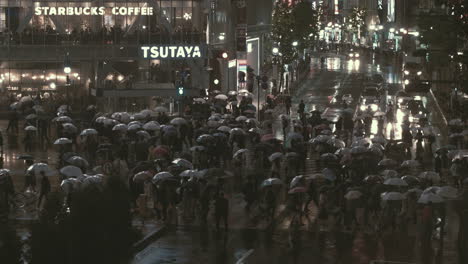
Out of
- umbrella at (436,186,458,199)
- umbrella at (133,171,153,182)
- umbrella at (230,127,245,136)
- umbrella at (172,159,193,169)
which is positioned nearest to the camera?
umbrella at (436,186,458,199)

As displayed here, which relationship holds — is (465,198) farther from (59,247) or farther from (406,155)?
(59,247)

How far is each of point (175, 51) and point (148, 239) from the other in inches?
1721

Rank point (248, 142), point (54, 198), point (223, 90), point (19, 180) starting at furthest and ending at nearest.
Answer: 1. point (223, 90)
2. point (248, 142)
3. point (19, 180)
4. point (54, 198)

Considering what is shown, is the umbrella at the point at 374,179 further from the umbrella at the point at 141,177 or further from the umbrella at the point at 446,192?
the umbrella at the point at 141,177

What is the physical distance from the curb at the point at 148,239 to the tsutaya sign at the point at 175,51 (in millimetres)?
41841

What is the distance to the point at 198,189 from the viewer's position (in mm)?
31266

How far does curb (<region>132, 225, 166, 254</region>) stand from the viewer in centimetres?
2727

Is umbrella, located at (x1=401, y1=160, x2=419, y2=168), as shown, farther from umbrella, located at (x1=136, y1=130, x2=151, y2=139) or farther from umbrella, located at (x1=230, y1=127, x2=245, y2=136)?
umbrella, located at (x1=136, y1=130, x2=151, y2=139)

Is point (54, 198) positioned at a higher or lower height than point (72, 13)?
lower

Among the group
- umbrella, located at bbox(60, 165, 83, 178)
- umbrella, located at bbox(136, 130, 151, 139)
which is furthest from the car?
umbrella, located at bbox(60, 165, 83, 178)

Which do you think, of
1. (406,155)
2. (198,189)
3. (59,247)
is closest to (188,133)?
(406,155)

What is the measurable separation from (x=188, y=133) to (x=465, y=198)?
54.6ft

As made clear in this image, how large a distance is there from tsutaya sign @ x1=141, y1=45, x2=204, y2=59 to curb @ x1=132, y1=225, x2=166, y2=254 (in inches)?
1647

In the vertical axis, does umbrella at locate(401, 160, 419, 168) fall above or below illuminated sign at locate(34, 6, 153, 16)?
below
